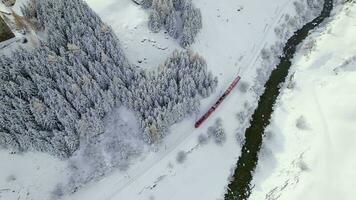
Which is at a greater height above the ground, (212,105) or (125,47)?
(125,47)

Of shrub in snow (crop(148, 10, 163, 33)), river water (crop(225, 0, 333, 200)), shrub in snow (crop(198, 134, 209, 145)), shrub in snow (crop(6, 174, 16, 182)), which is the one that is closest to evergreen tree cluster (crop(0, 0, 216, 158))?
shrub in snow (crop(6, 174, 16, 182))

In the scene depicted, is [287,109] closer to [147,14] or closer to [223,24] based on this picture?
[223,24]

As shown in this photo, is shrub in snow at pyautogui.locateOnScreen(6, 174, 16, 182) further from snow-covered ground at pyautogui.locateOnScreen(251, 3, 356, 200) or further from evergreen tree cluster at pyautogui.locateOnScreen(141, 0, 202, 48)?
snow-covered ground at pyautogui.locateOnScreen(251, 3, 356, 200)

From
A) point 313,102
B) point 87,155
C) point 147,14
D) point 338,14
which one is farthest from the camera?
point 338,14

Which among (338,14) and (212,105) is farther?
(338,14)

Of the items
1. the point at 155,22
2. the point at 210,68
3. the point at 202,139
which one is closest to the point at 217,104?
the point at 202,139

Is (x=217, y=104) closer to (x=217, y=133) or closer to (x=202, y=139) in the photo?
(x=217, y=133)

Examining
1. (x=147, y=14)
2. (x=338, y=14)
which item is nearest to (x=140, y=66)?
(x=147, y=14)

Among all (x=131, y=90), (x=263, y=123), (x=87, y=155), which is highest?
(x=131, y=90)
